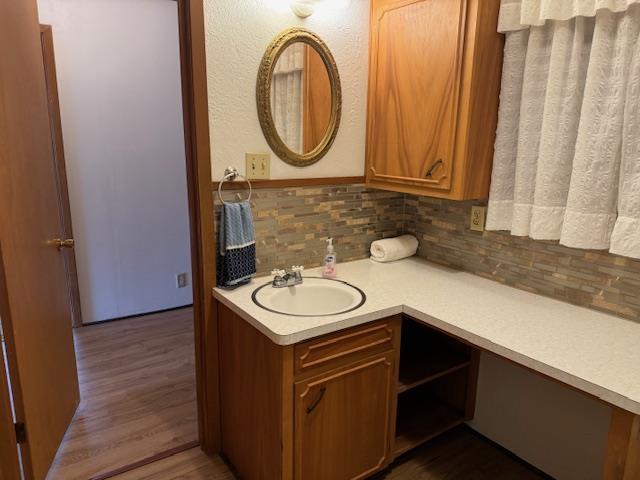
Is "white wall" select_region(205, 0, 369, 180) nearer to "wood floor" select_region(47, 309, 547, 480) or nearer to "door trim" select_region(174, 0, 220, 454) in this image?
"door trim" select_region(174, 0, 220, 454)

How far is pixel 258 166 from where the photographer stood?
5.94 ft

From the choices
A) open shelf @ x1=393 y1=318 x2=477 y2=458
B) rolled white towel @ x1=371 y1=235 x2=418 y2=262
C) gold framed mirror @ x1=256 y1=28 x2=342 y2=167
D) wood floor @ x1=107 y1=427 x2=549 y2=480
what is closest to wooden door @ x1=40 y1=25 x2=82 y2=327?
wood floor @ x1=107 y1=427 x2=549 y2=480

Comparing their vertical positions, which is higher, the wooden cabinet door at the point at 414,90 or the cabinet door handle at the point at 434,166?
the wooden cabinet door at the point at 414,90

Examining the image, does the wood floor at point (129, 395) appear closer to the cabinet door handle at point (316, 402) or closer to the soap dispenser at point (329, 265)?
the cabinet door handle at point (316, 402)

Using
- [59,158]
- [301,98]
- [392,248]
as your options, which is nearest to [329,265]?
[392,248]

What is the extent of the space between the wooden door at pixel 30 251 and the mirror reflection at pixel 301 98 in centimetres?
91

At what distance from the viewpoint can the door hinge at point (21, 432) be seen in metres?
1.61

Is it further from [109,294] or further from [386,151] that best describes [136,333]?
[386,151]

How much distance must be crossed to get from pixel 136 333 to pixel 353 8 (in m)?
2.45

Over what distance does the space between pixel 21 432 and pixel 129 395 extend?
2.68 ft

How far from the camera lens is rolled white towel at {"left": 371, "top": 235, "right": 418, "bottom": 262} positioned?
215 cm

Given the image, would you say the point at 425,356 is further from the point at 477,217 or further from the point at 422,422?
the point at 477,217

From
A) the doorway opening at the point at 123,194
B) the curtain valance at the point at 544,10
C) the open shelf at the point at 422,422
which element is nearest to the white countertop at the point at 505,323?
the open shelf at the point at 422,422

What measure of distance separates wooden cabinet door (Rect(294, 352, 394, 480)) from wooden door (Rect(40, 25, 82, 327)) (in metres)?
1.99
